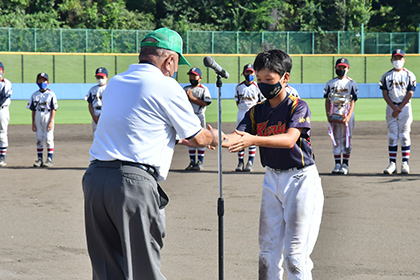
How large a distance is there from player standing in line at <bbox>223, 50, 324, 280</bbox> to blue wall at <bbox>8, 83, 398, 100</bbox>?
36245mm

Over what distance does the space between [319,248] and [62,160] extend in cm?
956

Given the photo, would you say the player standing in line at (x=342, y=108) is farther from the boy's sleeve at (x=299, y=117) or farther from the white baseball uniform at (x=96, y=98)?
the boy's sleeve at (x=299, y=117)

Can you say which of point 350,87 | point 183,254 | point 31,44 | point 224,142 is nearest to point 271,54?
point 224,142

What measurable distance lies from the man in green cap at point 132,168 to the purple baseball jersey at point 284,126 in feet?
3.24

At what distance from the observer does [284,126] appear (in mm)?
4895

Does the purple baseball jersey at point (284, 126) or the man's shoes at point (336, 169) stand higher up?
the purple baseball jersey at point (284, 126)

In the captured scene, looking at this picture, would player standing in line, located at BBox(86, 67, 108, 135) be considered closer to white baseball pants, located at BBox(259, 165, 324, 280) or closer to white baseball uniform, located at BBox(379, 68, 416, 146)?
white baseball uniform, located at BBox(379, 68, 416, 146)

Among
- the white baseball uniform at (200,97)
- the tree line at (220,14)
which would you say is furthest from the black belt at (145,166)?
the tree line at (220,14)

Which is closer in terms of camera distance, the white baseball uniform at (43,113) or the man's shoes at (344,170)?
the man's shoes at (344,170)

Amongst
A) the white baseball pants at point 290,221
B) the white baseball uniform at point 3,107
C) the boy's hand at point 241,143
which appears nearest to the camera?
the boy's hand at point 241,143

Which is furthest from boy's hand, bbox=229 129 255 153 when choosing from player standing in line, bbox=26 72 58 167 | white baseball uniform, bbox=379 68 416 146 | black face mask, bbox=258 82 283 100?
player standing in line, bbox=26 72 58 167

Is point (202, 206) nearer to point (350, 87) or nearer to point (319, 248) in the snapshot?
point (319, 248)

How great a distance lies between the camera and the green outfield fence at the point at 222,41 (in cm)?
4706

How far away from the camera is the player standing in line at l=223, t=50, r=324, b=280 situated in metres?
4.79
